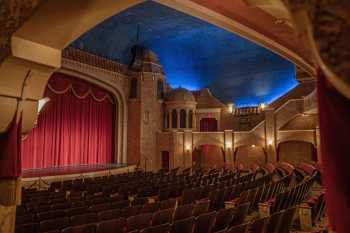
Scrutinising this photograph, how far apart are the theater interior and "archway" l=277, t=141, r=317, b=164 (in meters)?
0.07

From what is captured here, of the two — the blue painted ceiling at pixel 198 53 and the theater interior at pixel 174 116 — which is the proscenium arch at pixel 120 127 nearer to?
the theater interior at pixel 174 116

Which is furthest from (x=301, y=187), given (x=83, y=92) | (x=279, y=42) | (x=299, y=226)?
(x=83, y=92)

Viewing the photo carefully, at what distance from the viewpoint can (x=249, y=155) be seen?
20.3 metres

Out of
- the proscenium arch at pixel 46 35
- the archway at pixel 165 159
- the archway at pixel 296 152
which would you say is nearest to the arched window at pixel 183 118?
the archway at pixel 165 159

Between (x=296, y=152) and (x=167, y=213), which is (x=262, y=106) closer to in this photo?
(x=296, y=152)

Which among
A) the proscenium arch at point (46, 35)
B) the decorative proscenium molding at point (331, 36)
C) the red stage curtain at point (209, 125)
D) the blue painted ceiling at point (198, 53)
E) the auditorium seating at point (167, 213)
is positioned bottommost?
the auditorium seating at point (167, 213)

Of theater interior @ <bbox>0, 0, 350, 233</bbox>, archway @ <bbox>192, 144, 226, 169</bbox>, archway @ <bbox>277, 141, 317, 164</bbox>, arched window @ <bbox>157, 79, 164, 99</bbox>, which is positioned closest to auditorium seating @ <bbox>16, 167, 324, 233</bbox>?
theater interior @ <bbox>0, 0, 350, 233</bbox>

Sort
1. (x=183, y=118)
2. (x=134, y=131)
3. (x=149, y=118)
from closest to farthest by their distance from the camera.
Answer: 1. (x=134, y=131)
2. (x=149, y=118)
3. (x=183, y=118)

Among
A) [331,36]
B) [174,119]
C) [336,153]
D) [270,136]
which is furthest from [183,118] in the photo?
[331,36]

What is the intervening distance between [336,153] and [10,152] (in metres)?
2.68

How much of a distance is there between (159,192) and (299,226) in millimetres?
3537

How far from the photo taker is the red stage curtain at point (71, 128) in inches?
613

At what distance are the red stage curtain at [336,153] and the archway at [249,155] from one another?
1911cm

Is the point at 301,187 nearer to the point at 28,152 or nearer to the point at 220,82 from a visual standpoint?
the point at 28,152
